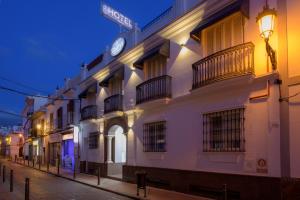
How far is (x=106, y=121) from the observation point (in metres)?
23.2

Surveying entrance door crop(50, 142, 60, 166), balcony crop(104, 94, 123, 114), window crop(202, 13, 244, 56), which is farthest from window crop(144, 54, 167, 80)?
entrance door crop(50, 142, 60, 166)

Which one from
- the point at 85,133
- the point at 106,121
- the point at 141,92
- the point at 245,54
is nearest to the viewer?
the point at 245,54

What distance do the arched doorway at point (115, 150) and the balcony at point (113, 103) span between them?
1380 millimetres

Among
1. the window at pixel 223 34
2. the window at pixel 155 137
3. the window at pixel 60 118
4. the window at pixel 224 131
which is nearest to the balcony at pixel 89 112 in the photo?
the window at pixel 155 137

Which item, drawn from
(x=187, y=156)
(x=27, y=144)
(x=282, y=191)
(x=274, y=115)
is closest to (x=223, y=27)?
(x=274, y=115)

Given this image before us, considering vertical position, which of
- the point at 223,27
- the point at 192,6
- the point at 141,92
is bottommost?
the point at 141,92

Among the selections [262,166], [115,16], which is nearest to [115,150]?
[115,16]

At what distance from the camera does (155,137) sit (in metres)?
17.6

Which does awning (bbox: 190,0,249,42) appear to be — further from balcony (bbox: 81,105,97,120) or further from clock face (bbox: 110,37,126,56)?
balcony (bbox: 81,105,97,120)

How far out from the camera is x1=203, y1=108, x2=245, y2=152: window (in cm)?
1231

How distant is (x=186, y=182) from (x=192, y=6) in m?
7.30

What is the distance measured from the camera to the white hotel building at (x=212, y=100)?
35.4 ft

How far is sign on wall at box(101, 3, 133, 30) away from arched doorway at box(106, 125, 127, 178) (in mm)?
6605

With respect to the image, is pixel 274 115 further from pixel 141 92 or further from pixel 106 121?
pixel 106 121
